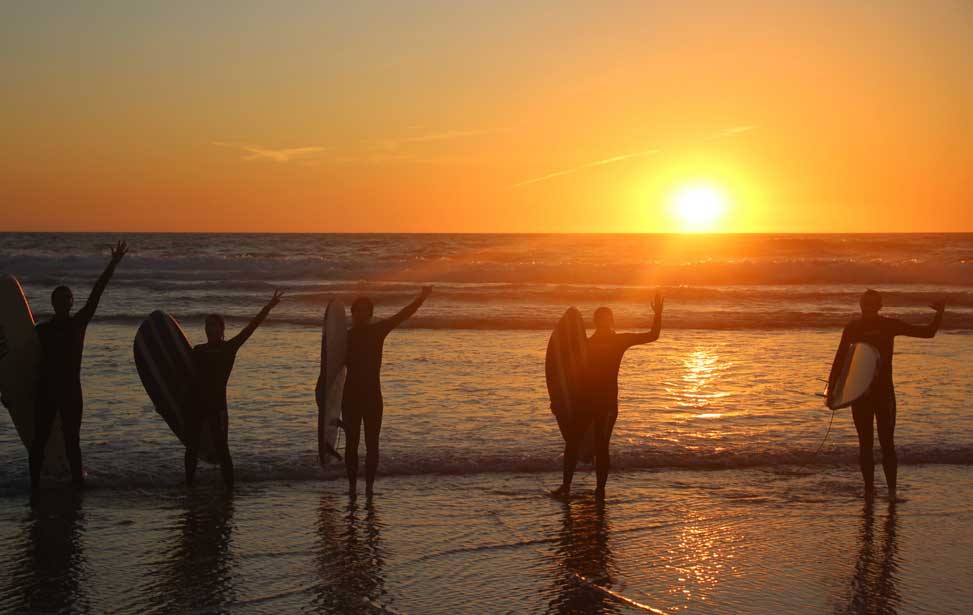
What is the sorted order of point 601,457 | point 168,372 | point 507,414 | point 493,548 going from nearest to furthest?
1. point 493,548
2. point 601,457
3. point 168,372
4. point 507,414

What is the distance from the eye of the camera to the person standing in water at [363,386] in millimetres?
7363

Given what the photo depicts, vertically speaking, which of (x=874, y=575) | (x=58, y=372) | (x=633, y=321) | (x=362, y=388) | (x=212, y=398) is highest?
(x=58, y=372)

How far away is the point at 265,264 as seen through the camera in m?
47.5

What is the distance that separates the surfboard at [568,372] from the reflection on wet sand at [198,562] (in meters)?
2.81

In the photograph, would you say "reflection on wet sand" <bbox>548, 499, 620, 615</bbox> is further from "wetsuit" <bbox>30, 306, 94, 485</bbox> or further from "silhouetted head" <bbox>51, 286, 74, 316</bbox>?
"silhouetted head" <bbox>51, 286, 74, 316</bbox>

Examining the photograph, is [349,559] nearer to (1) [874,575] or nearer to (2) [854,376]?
(1) [874,575]

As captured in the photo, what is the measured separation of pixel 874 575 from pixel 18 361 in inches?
265

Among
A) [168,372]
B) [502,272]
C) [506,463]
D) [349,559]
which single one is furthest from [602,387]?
[502,272]

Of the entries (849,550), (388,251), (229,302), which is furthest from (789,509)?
(388,251)

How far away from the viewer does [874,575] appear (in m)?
5.72

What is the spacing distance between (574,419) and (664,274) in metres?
36.9

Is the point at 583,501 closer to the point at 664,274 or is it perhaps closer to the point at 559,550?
the point at 559,550

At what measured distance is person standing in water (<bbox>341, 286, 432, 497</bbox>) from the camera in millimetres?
7363

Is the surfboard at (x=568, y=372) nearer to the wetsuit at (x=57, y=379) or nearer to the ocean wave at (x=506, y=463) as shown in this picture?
the ocean wave at (x=506, y=463)
